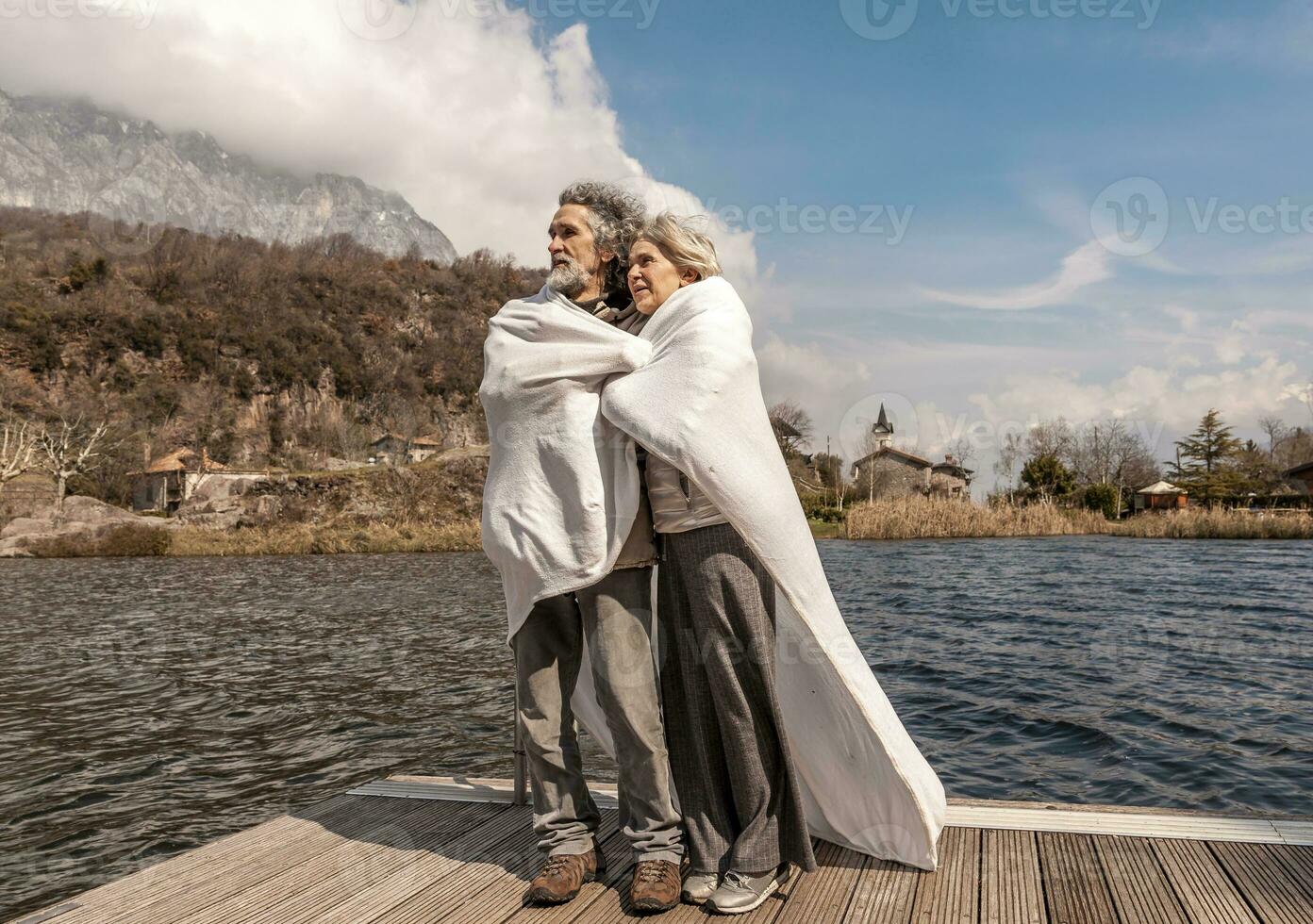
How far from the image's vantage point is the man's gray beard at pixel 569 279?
9.42 ft

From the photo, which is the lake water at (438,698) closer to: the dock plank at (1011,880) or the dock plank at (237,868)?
the dock plank at (237,868)

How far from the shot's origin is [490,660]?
12.2m

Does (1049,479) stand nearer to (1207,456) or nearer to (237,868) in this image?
(1207,456)

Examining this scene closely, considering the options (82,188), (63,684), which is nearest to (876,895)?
(63,684)

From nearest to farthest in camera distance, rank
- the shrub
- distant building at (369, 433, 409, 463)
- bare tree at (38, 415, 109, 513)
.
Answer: bare tree at (38, 415, 109, 513)
the shrub
distant building at (369, 433, 409, 463)

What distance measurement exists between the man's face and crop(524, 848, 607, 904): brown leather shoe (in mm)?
1689

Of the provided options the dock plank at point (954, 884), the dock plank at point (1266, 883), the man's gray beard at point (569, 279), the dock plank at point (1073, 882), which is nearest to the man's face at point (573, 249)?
the man's gray beard at point (569, 279)

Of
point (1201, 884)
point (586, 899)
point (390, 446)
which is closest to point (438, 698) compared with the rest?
point (586, 899)

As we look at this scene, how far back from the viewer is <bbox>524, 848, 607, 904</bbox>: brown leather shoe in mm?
2674

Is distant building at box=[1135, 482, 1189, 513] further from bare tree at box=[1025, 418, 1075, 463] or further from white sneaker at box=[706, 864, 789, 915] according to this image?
white sneaker at box=[706, 864, 789, 915]

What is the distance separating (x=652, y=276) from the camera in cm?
280

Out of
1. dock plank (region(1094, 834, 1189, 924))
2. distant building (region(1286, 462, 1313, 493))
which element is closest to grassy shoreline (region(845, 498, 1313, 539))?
distant building (region(1286, 462, 1313, 493))

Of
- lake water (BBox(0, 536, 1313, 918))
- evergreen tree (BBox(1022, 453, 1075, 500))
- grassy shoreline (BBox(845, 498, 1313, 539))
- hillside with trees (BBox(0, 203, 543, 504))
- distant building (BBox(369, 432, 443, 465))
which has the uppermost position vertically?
hillside with trees (BBox(0, 203, 543, 504))

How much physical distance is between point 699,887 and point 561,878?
39 cm
